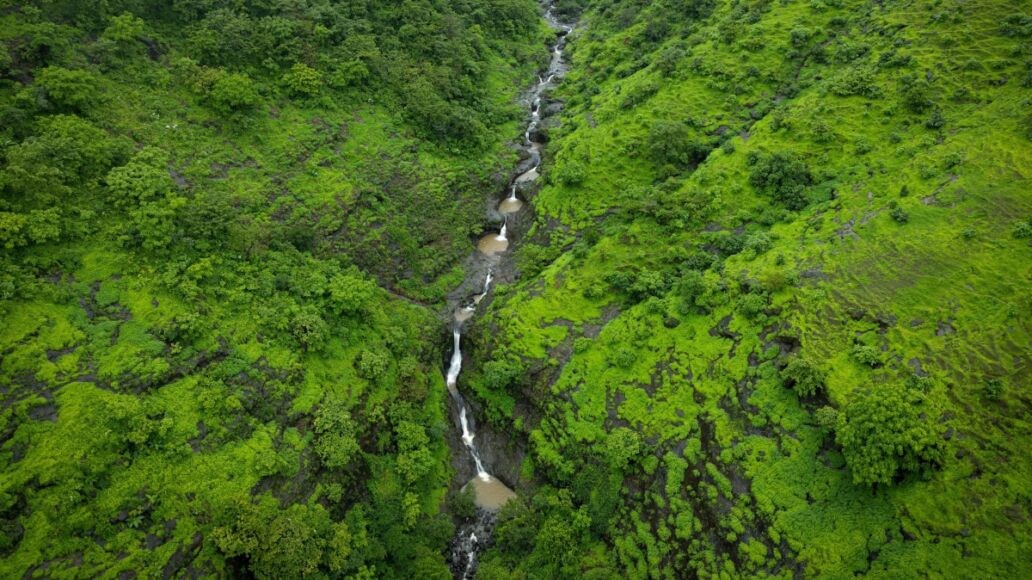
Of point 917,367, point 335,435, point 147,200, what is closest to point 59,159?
point 147,200

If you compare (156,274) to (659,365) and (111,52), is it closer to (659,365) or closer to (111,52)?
(111,52)

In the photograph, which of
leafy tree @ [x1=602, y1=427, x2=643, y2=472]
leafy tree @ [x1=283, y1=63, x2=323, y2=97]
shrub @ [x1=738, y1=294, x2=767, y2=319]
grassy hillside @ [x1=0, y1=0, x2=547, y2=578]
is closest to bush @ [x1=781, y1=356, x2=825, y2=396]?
shrub @ [x1=738, y1=294, x2=767, y2=319]

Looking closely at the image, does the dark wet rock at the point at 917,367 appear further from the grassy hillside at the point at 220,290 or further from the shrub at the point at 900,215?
the grassy hillside at the point at 220,290

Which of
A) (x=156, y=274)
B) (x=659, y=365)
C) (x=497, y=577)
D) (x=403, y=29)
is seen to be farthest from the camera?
(x=403, y=29)

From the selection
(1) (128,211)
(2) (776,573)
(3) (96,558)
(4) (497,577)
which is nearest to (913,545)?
(2) (776,573)

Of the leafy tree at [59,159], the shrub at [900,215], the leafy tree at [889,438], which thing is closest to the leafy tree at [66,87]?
the leafy tree at [59,159]

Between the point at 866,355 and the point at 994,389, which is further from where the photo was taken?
the point at 866,355

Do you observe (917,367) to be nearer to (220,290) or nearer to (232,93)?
(220,290)
